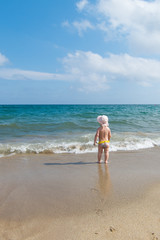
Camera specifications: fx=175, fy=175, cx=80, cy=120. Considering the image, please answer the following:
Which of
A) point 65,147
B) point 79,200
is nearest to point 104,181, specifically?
point 79,200

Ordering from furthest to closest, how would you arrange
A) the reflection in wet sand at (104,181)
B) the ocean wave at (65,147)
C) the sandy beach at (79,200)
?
1. the ocean wave at (65,147)
2. the reflection in wet sand at (104,181)
3. the sandy beach at (79,200)

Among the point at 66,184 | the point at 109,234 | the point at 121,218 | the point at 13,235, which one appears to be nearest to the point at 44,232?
the point at 13,235

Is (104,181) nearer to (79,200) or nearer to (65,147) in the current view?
(79,200)

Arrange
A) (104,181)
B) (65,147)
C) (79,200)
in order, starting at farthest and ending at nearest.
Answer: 1. (65,147)
2. (104,181)
3. (79,200)

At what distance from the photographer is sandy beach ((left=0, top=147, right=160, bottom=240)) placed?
89.5 inches

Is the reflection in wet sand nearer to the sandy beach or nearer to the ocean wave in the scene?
the sandy beach

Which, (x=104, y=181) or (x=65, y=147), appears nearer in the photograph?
(x=104, y=181)

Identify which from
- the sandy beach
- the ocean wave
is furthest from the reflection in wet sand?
the ocean wave

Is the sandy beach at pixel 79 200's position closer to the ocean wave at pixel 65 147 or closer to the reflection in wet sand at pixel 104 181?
the reflection in wet sand at pixel 104 181

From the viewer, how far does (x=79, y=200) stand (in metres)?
3.08

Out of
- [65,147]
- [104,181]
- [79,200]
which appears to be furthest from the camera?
[65,147]

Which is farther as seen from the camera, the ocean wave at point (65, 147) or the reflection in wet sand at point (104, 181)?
the ocean wave at point (65, 147)

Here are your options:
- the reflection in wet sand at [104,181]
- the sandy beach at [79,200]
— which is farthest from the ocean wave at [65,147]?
the reflection in wet sand at [104,181]

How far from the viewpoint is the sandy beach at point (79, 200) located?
2273mm
